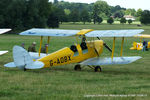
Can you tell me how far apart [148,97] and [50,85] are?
3.18 m

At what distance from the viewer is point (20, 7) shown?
5706 centimetres

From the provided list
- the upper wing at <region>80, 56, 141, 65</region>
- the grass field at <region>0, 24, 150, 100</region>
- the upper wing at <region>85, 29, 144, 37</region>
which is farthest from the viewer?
the upper wing at <region>80, 56, 141, 65</region>

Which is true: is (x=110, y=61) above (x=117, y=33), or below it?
below

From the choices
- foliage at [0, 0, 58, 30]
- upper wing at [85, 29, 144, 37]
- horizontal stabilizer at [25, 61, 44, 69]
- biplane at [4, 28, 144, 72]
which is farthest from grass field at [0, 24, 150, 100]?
foliage at [0, 0, 58, 30]

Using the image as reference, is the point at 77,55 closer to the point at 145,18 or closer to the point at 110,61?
the point at 110,61

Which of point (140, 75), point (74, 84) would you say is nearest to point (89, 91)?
point (74, 84)

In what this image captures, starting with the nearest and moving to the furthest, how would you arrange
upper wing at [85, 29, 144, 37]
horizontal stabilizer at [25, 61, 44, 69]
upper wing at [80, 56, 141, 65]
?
horizontal stabilizer at [25, 61, 44, 69] → upper wing at [85, 29, 144, 37] → upper wing at [80, 56, 141, 65]

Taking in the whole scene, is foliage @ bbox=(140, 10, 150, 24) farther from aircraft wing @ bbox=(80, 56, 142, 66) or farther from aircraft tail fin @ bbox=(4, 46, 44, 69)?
aircraft tail fin @ bbox=(4, 46, 44, 69)

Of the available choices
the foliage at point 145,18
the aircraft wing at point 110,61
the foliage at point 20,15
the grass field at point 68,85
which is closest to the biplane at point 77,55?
the aircraft wing at point 110,61

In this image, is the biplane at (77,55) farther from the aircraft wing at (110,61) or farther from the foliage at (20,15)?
the foliage at (20,15)

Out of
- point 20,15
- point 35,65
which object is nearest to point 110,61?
point 35,65

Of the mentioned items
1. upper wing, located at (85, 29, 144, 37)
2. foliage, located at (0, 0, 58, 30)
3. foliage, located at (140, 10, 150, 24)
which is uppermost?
upper wing, located at (85, 29, 144, 37)

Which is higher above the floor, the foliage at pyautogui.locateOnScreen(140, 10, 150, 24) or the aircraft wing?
the aircraft wing

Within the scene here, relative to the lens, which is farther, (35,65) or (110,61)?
(110,61)
